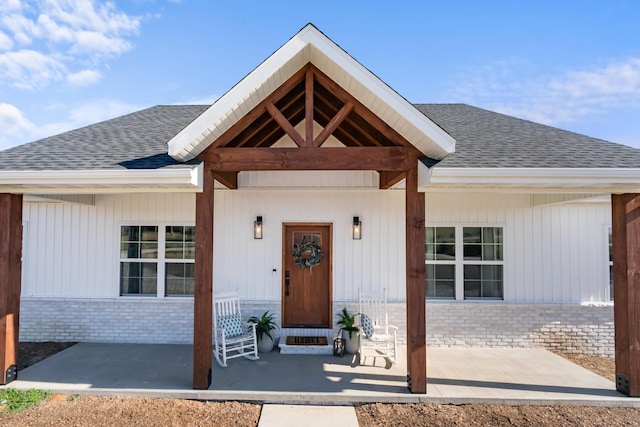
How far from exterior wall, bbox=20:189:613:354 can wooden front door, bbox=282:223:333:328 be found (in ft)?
0.65

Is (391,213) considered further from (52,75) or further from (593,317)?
(52,75)

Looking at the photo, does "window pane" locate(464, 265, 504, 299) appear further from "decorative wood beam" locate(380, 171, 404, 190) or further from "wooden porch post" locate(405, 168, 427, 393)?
"wooden porch post" locate(405, 168, 427, 393)

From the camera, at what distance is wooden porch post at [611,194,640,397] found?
5.09m

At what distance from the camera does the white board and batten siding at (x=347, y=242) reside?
292 inches

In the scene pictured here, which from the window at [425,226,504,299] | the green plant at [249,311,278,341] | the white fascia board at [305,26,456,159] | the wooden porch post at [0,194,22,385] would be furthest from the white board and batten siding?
the white fascia board at [305,26,456,159]

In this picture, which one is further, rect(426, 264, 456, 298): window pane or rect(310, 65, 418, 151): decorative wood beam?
rect(426, 264, 456, 298): window pane

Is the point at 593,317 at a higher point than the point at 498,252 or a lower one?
lower

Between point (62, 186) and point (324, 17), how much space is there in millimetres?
11261

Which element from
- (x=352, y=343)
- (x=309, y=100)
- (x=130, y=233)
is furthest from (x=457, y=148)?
(x=130, y=233)

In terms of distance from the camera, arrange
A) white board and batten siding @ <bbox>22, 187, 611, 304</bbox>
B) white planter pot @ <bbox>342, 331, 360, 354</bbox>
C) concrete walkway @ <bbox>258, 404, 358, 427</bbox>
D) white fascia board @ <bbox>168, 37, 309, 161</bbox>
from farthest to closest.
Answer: white board and batten siding @ <bbox>22, 187, 611, 304</bbox>, white planter pot @ <bbox>342, 331, 360, 354</bbox>, white fascia board @ <bbox>168, 37, 309, 161</bbox>, concrete walkway @ <bbox>258, 404, 358, 427</bbox>

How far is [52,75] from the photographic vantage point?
14219 millimetres

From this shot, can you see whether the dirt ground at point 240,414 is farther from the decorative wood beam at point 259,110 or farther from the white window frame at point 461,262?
the decorative wood beam at point 259,110

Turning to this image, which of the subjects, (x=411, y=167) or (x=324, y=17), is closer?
(x=411, y=167)

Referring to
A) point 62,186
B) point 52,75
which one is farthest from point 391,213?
point 52,75
